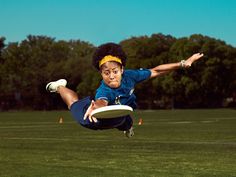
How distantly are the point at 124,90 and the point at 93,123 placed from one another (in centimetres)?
66

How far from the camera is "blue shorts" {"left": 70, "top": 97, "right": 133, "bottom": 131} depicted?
25.8 ft

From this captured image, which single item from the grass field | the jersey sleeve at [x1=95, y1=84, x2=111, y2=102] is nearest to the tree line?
the grass field

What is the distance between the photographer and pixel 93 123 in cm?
772

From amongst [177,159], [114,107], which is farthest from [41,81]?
[114,107]

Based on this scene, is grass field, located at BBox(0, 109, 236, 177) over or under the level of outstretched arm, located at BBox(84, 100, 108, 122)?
under

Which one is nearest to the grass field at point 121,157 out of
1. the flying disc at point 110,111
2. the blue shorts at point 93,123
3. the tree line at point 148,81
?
the blue shorts at point 93,123

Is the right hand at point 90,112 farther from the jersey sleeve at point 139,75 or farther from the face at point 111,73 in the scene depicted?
the jersey sleeve at point 139,75

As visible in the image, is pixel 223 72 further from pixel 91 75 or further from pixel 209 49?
pixel 91 75

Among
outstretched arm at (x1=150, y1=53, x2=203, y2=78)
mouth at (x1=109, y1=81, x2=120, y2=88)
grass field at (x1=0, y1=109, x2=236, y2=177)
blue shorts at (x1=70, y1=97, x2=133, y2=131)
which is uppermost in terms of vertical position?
outstretched arm at (x1=150, y1=53, x2=203, y2=78)

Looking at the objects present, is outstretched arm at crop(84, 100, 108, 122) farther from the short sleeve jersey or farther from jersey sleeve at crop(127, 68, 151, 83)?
jersey sleeve at crop(127, 68, 151, 83)

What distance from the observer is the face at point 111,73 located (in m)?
7.87

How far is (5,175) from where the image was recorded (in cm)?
1688

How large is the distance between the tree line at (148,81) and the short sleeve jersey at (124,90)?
244ft

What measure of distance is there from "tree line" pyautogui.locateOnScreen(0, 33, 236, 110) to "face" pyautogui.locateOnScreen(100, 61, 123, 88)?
74740 millimetres
